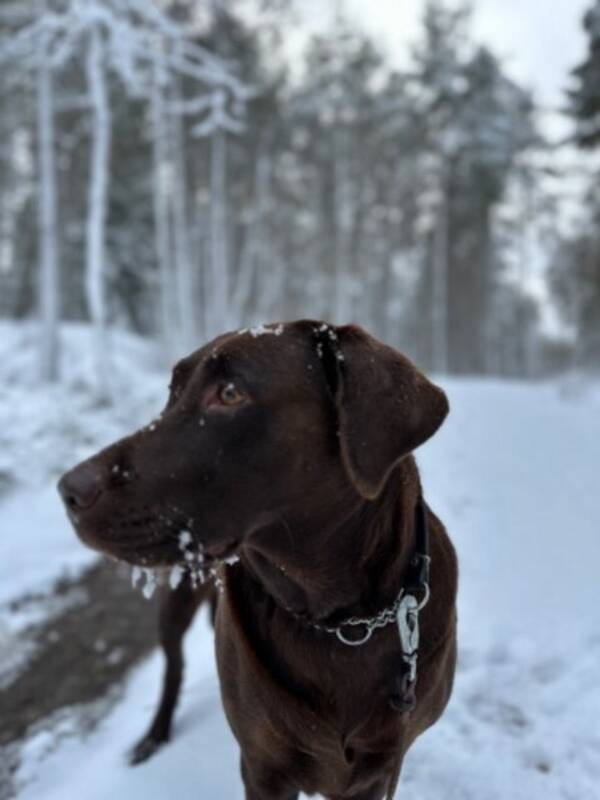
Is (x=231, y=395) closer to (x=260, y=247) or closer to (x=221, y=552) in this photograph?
(x=221, y=552)

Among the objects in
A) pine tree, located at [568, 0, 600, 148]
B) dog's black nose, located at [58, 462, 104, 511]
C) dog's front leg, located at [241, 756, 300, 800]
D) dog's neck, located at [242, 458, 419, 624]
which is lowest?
dog's front leg, located at [241, 756, 300, 800]

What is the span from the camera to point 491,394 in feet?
59.5

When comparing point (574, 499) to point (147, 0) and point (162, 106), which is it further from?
point (162, 106)

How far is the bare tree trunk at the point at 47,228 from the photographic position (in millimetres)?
13938

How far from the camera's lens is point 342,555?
218cm

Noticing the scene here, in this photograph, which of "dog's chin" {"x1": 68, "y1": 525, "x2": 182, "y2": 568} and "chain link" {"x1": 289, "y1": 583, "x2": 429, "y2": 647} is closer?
"dog's chin" {"x1": 68, "y1": 525, "x2": 182, "y2": 568}

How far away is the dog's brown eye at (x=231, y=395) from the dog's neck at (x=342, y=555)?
0.38 metres

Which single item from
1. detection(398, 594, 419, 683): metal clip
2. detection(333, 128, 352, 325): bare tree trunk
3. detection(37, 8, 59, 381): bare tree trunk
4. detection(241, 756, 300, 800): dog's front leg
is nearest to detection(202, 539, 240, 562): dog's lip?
detection(398, 594, 419, 683): metal clip

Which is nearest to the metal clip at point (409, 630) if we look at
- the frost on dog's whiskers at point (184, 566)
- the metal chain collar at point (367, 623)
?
the metal chain collar at point (367, 623)

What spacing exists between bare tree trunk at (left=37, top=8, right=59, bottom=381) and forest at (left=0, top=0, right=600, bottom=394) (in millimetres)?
38

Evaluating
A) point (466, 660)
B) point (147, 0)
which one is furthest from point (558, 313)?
point (466, 660)

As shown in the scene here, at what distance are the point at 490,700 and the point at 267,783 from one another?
2376 mm

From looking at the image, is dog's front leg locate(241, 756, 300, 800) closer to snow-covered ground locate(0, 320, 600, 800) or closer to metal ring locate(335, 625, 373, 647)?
metal ring locate(335, 625, 373, 647)

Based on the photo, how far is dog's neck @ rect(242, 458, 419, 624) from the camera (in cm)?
213
